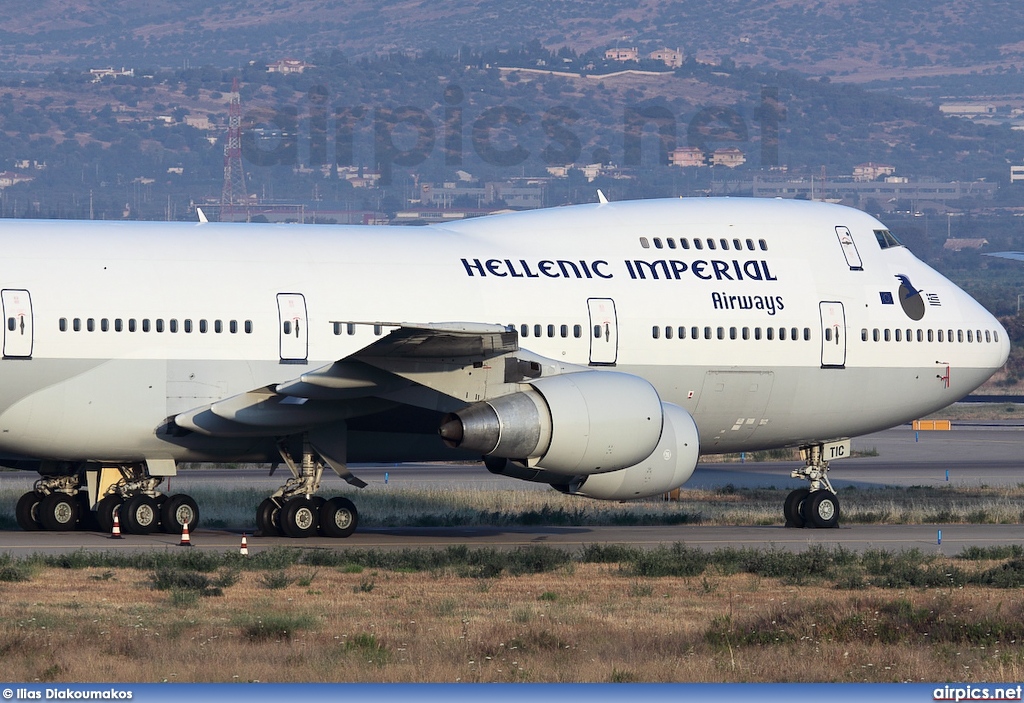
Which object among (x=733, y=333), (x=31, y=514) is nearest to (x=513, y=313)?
(x=733, y=333)

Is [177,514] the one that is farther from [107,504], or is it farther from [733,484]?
[733,484]

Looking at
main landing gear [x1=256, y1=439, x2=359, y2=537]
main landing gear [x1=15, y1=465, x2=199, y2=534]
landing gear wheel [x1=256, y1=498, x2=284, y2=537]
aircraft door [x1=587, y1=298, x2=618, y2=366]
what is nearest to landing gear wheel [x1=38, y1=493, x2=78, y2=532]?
main landing gear [x1=15, y1=465, x2=199, y2=534]

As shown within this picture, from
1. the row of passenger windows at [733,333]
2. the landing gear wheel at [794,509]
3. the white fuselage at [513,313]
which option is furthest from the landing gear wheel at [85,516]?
the landing gear wheel at [794,509]

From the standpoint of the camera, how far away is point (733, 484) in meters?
46.5

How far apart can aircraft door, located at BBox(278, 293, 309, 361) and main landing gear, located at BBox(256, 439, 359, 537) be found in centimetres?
157

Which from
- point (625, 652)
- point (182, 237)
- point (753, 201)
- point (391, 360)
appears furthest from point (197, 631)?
point (753, 201)

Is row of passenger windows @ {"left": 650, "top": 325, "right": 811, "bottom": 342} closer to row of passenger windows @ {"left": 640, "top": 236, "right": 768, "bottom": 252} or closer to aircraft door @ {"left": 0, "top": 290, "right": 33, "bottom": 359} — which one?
row of passenger windows @ {"left": 640, "top": 236, "right": 768, "bottom": 252}

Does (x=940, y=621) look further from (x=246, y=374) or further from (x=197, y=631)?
(x=246, y=374)

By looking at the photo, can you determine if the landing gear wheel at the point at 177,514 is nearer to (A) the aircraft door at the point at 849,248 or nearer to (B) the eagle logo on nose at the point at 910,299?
(A) the aircraft door at the point at 849,248

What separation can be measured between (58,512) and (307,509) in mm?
4635

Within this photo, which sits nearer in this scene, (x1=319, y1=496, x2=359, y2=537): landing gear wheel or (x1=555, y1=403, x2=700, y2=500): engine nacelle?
(x1=555, y1=403, x2=700, y2=500): engine nacelle

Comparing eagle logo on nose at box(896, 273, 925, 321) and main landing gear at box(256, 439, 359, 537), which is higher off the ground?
eagle logo on nose at box(896, 273, 925, 321)

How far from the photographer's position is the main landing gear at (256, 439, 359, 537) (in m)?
28.8

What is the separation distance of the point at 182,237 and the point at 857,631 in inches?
543
